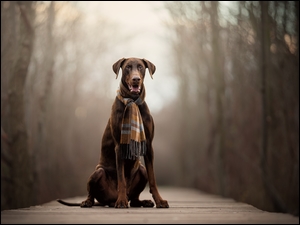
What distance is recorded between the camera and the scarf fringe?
5562 mm

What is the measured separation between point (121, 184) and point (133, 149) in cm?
40

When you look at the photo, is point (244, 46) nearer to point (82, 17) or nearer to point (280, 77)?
point (280, 77)

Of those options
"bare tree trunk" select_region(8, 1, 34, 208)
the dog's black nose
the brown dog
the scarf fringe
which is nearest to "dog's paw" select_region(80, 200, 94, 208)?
the brown dog

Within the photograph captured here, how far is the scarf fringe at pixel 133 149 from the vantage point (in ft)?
18.2

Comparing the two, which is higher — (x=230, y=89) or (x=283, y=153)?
(x=230, y=89)

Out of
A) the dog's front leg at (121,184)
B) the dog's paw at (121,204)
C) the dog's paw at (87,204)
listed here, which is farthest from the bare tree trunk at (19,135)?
the dog's paw at (121,204)

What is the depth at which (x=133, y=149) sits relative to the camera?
5.57 meters

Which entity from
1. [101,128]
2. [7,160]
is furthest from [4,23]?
[101,128]

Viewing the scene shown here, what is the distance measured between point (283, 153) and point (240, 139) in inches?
158

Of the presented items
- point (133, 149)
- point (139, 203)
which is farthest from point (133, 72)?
point (139, 203)

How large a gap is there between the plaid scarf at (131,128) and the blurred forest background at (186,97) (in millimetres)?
4727

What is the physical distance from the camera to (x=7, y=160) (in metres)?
11.6

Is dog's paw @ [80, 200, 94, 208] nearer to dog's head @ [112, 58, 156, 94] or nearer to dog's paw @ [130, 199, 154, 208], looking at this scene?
dog's paw @ [130, 199, 154, 208]

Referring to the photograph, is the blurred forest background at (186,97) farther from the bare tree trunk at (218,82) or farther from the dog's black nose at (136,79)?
the dog's black nose at (136,79)
